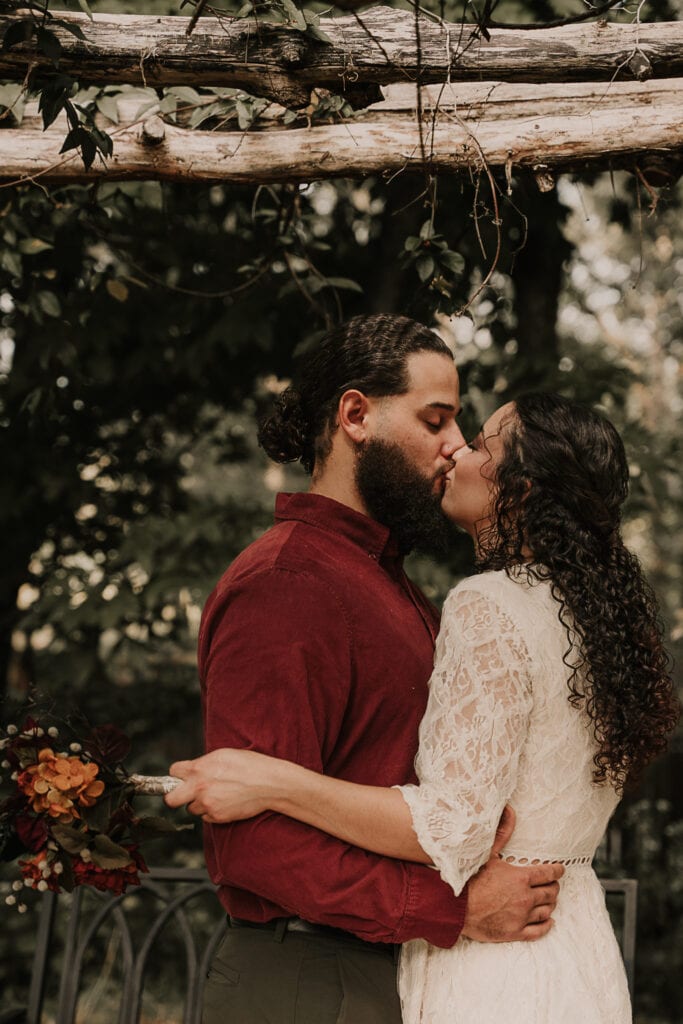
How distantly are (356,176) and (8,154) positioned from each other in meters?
0.94

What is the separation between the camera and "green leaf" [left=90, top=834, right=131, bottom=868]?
2.60 meters

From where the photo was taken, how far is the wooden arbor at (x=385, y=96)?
8.40 ft

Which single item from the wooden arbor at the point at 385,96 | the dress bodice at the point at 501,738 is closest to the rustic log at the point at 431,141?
the wooden arbor at the point at 385,96

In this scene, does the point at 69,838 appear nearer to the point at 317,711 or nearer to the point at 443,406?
the point at 317,711

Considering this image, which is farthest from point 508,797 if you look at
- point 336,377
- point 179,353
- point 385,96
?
point 179,353

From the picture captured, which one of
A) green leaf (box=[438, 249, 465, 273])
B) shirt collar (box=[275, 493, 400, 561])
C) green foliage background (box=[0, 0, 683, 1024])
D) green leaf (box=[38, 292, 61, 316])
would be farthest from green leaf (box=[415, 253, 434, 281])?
green leaf (box=[38, 292, 61, 316])

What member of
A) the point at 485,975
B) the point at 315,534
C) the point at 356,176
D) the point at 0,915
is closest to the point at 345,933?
the point at 485,975

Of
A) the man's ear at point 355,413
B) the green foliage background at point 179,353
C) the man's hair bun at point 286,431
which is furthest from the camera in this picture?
the green foliage background at point 179,353

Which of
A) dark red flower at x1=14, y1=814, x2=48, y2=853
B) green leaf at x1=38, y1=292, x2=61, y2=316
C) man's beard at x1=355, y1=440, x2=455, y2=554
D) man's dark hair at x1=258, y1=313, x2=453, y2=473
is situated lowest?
dark red flower at x1=14, y1=814, x2=48, y2=853

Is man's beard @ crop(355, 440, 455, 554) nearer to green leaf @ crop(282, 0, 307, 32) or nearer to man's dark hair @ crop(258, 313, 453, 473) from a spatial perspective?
man's dark hair @ crop(258, 313, 453, 473)

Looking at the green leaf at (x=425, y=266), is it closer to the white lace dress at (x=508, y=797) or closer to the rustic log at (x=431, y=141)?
the rustic log at (x=431, y=141)

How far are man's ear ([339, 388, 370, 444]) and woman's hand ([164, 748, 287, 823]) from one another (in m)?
0.87

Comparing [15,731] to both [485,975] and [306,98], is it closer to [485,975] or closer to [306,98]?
[485,975]

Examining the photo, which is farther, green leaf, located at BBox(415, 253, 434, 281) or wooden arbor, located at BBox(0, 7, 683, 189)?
green leaf, located at BBox(415, 253, 434, 281)
